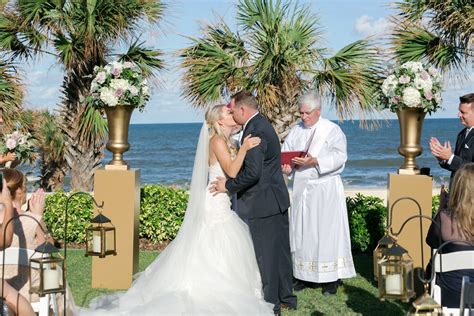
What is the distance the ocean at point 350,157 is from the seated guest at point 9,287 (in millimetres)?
30880

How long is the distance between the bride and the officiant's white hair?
1.27 meters

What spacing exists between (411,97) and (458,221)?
350 cm

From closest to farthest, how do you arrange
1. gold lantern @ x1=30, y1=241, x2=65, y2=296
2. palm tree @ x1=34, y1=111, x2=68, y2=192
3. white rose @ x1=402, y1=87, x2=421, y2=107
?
gold lantern @ x1=30, y1=241, x2=65, y2=296, white rose @ x1=402, y1=87, x2=421, y2=107, palm tree @ x1=34, y1=111, x2=68, y2=192

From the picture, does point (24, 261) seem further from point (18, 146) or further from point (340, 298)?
point (18, 146)

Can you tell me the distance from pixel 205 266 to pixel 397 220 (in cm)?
230

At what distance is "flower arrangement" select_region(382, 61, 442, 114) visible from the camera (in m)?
8.24

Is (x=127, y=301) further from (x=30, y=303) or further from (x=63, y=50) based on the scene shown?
(x=63, y=50)

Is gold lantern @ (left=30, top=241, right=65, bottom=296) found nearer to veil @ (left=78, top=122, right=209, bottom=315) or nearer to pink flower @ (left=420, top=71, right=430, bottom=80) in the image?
veil @ (left=78, top=122, right=209, bottom=315)

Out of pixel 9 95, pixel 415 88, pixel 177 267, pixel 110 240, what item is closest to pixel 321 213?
pixel 415 88

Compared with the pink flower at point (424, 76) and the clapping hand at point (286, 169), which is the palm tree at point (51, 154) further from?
the pink flower at point (424, 76)

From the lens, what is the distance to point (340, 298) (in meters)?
8.16

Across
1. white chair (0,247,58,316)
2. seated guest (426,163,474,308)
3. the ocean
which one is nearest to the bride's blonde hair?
white chair (0,247,58,316)

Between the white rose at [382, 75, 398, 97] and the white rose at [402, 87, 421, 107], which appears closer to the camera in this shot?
the white rose at [402, 87, 421, 107]

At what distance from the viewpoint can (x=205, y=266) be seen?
719 centimetres
